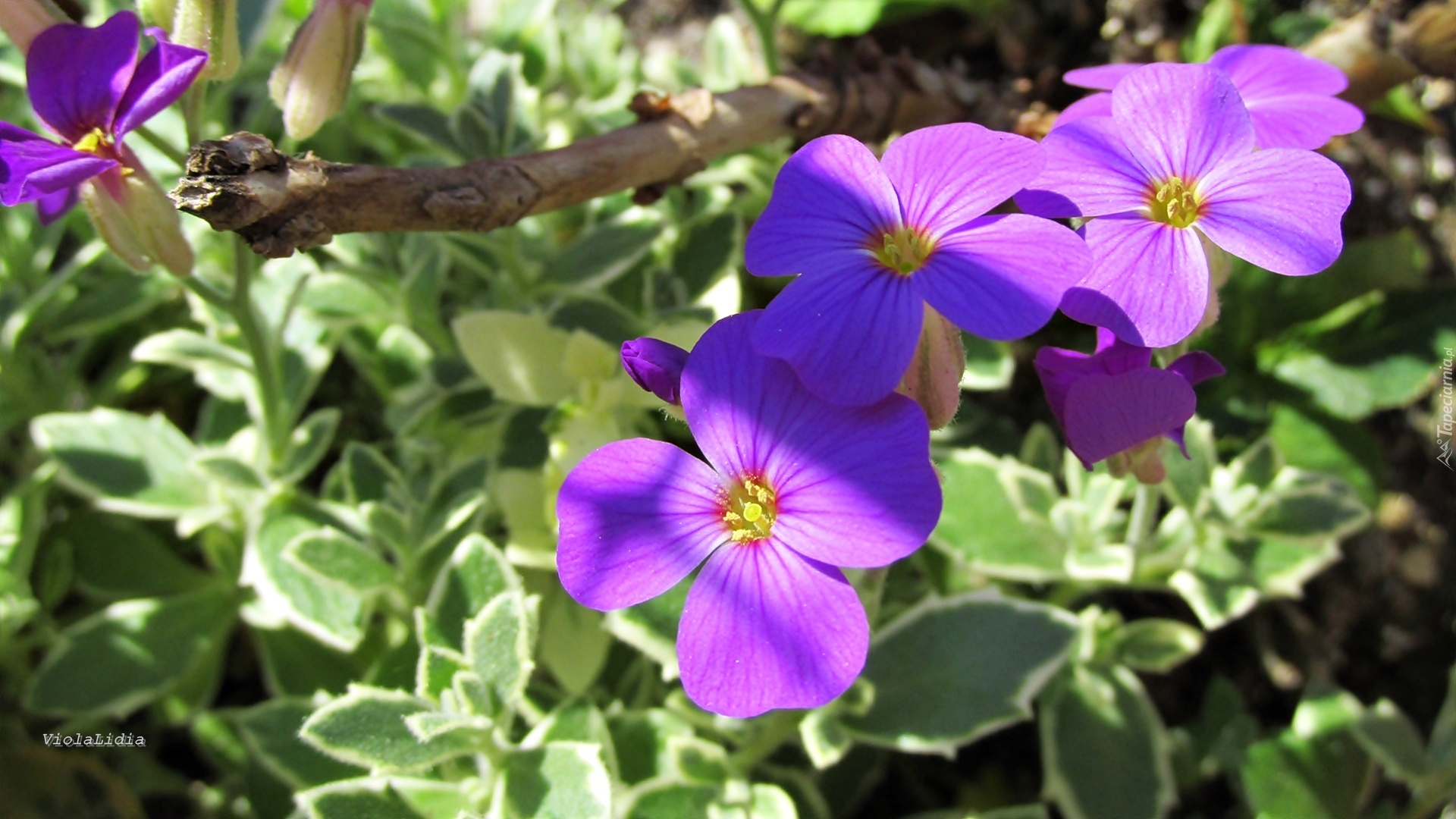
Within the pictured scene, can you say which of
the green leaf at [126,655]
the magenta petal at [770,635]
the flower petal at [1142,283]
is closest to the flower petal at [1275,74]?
the flower petal at [1142,283]

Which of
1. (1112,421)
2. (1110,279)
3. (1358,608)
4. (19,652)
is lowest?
(1358,608)

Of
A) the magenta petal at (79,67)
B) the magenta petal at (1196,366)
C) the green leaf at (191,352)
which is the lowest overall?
the green leaf at (191,352)

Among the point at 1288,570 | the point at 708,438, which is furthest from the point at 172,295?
the point at 1288,570

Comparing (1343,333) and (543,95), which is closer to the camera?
(1343,333)

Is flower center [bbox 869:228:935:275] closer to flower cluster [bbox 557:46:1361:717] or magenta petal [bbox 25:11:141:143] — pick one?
flower cluster [bbox 557:46:1361:717]

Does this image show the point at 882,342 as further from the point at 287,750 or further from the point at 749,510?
the point at 287,750

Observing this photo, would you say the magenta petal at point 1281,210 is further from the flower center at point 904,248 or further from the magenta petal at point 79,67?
the magenta petal at point 79,67

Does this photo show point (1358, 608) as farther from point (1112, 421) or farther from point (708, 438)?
point (708, 438)
